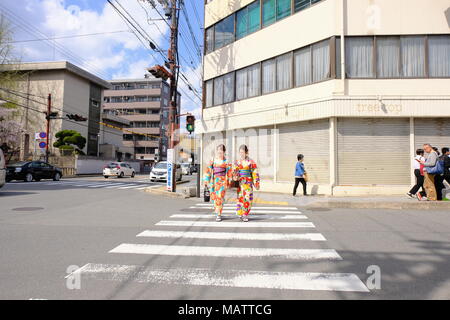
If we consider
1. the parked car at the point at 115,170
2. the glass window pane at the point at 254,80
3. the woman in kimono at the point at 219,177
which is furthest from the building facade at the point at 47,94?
the woman in kimono at the point at 219,177

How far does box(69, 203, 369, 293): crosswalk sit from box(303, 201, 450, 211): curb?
2658 millimetres

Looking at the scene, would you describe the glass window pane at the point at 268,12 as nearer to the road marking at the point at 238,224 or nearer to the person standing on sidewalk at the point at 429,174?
the person standing on sidewalk at the point at 429,174

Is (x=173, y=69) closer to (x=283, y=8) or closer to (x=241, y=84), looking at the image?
(x=241, y=84)

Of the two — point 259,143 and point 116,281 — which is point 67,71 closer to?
point 259,143

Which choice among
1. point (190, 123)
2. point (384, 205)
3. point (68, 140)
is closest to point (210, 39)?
point (190, 123)

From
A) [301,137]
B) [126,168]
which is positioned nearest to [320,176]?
[301,137]

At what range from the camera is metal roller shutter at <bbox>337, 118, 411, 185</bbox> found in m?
11.9

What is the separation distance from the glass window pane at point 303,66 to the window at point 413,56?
A: 383cm

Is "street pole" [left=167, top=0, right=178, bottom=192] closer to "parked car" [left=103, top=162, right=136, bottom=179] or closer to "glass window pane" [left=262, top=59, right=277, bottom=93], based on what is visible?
"glass window pane" [left=262, top=59, right=277, bottom=93]

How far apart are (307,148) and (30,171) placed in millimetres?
19128

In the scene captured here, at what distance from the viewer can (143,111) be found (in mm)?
69500

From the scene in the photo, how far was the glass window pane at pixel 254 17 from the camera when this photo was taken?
51.9 ft

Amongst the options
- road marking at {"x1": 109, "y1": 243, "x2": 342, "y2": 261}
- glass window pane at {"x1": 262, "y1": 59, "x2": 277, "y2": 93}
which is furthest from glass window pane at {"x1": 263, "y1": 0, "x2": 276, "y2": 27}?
→ road marking at {"x1": 109, "y1": 243, "x2": 342, "y2": 261}
